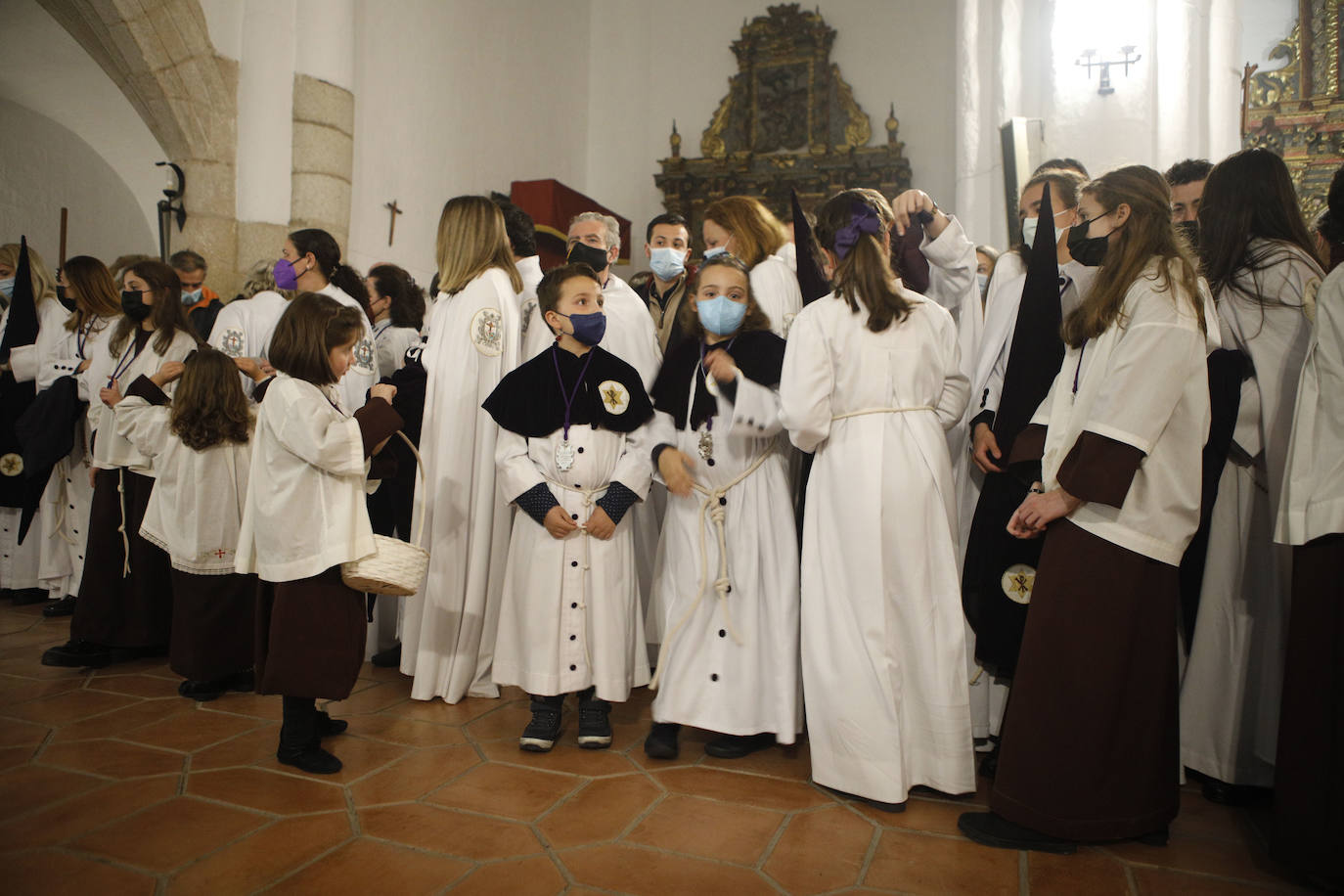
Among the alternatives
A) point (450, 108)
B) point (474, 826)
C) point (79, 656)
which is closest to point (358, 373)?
point (79, 656)

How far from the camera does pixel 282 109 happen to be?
7480mm

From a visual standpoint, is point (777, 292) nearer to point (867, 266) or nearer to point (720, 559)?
point (867, 266)

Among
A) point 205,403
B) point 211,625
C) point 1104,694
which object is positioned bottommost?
point 211,625

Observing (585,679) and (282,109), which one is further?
(282,109)

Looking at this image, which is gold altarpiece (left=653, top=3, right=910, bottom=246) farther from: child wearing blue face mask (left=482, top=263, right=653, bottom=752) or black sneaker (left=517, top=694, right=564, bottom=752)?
black sneaker (left=517, top=694, right=564, bottom=752)

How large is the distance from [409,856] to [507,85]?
33.1 ft

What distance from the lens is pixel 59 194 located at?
10570mm

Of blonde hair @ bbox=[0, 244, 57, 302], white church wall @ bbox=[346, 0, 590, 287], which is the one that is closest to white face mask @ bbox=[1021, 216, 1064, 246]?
blonde hair @ bbox=[0, 244, 57, 302]

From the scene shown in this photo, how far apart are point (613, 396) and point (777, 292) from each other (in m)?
0.76

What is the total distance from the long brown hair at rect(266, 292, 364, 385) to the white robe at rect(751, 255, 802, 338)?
59.5 inches

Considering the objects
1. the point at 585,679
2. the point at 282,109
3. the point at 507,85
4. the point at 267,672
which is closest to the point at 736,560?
the point at 585,679

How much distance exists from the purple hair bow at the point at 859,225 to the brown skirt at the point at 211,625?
113 inches

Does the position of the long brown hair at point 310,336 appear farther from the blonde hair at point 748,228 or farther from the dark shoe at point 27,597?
the dark shoe at point 27,597

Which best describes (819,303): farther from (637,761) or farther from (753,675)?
(637,761)
